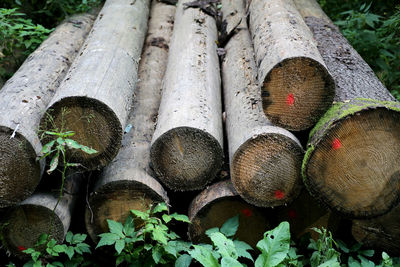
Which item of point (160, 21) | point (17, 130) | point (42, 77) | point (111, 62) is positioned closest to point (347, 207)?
point (111, 62)

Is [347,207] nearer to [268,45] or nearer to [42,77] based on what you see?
[268,45]

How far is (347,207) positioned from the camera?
107 inches

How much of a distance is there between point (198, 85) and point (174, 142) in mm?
649

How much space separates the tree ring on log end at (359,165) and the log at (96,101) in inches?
53.7

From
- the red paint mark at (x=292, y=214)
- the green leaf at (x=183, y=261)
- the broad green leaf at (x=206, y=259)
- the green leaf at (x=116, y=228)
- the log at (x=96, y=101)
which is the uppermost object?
the log at (x=96, y=101)

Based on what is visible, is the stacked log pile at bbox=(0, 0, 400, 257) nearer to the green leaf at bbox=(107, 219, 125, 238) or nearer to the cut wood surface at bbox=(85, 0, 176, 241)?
the cut wood surface at bbox=(85, 0, 176, 241)

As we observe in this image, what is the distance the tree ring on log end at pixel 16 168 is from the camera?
8.52 ft

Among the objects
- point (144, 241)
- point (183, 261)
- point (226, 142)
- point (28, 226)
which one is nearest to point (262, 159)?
point (226, 142)

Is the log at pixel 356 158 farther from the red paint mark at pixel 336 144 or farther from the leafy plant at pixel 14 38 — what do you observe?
the leafy plant at pixel 14 38

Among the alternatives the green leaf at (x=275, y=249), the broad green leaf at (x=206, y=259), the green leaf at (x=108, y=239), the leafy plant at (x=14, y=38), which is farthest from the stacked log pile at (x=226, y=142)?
the leafy plant at (x=14, y=38)

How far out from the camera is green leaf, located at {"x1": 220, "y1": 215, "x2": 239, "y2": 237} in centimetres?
281

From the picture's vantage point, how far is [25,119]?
2.79 m

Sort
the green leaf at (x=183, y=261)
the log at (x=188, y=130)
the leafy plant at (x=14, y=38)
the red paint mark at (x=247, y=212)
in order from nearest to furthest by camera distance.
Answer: the green leaf at (x=183, y=261) < the log at (x=188, y=130) < the red paint mark at (x=247, y=212) < the leafy plant at (x=14, y=38)

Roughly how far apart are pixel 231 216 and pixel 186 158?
595 mm
